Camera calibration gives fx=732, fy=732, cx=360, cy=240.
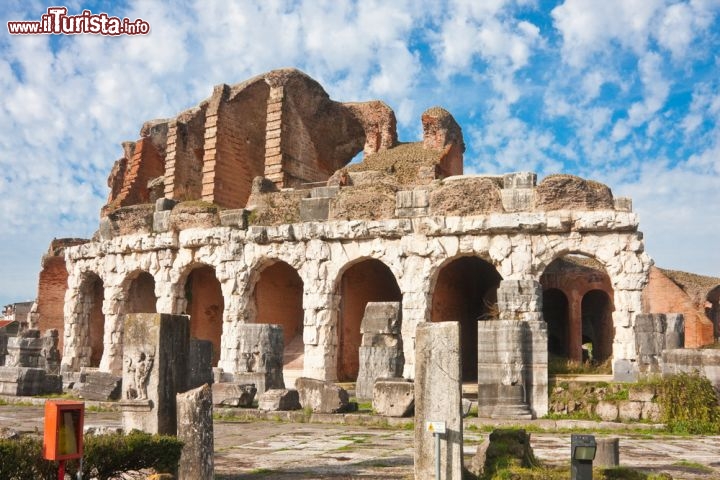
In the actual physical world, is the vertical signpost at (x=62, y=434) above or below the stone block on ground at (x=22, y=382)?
above

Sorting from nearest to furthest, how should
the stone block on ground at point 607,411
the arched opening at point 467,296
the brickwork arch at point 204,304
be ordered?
the stone block on ground at point 607,411, the arched opening at point 467,296, the brickwork arch at point 204,304

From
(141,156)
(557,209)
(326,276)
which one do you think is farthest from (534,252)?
(141,156)

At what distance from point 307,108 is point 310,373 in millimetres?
10598

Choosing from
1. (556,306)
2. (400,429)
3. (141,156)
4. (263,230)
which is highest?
(141,156)

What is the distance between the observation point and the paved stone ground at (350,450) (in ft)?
23.3

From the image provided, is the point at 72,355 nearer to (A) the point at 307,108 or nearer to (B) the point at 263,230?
(B) the point at 263,230

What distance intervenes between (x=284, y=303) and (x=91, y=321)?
6410mm

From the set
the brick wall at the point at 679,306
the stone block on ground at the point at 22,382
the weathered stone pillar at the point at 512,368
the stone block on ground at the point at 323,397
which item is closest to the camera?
the weathered stone pillar at the point at 512,368

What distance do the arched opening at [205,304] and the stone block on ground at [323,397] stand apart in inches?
343

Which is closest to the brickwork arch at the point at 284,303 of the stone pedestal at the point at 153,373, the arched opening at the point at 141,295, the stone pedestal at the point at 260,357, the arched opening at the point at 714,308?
the arched opening at the point at 141,295

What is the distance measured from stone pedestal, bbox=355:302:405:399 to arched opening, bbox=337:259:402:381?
4.50 meters

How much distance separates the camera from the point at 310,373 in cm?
1748

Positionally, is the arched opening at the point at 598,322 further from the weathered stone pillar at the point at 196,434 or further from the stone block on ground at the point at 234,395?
the weathered stone pillar at the point at 196,434

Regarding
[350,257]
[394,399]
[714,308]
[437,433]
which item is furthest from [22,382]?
[714,308]
